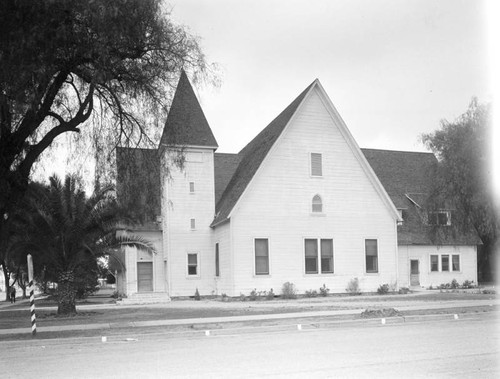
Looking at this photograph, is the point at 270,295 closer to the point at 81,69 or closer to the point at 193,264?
the point at 193,264

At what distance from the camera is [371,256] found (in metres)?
37.0

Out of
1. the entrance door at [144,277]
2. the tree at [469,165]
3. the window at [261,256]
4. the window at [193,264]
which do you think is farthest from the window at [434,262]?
the entrance door at [144,277]

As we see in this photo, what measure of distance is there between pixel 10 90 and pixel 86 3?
284cm

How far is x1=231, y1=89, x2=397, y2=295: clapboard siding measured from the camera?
34.6 m

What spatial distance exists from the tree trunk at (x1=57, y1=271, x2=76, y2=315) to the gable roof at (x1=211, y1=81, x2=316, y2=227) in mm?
11069

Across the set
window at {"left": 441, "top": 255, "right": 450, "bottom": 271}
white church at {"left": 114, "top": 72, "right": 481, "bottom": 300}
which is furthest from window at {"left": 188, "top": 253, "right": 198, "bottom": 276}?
window at {"left": 441, "top": 255, "right": 450, "bottom": 271}

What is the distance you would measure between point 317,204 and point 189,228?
25.5 ft

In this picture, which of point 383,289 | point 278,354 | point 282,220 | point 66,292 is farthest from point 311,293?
point 278,354

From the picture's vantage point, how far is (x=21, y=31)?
48.0ft

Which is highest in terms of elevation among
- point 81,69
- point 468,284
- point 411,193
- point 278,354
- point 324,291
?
point 81,69

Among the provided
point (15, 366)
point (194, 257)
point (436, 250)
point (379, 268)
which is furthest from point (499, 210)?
point (15, 366)

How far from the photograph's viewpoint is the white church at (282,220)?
34.7 meters

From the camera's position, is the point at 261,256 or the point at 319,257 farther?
the point at 319,257

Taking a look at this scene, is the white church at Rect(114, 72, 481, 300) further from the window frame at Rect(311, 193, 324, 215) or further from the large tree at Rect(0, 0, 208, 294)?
the large tree at Rect(0, 0, 208, 294)
